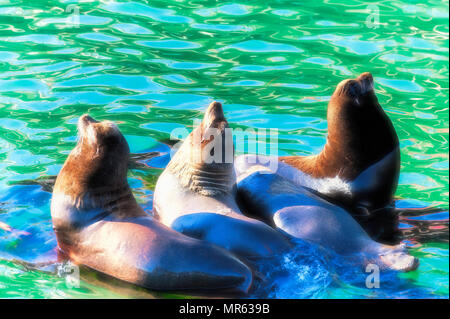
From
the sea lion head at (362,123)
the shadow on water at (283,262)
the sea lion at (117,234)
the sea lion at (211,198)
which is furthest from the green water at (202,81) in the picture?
the sea lion head at (362,123)

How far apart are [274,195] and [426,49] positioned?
5107 mm

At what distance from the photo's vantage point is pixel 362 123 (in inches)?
240

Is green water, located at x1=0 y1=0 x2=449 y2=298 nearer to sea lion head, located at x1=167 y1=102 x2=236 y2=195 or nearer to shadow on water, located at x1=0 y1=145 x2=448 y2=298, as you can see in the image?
shadow on water, located at x1=0 y1=145 x2=448 y2=298

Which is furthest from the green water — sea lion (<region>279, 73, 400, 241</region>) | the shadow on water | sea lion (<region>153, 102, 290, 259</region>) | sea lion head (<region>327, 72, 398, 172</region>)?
sea lion head (<region>327, 72, 398, 172</region>)

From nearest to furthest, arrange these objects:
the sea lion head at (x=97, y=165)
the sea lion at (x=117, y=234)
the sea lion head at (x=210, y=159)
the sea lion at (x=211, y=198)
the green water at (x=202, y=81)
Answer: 1. the sea lion at (x=117, y=234)
2. the sea lion at (x=211, y=198)
3. the sea lion head at (x=97, y=165)
4. the sea lion head at (x=210, y=159)
5. the green water at (x=202, y=81)

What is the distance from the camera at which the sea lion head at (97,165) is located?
5355 millimetres

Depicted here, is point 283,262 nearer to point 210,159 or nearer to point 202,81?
point 210,159

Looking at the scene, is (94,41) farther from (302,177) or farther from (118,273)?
(118,273)

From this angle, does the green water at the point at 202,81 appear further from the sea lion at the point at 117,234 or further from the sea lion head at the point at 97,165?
the sea lion head at the point at 97,165

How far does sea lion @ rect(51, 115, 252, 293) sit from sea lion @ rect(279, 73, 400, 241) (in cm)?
153

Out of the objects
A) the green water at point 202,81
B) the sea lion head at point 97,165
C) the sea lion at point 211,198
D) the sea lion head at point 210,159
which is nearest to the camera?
the sea lion at point 211,198

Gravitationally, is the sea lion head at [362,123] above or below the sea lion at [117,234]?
above

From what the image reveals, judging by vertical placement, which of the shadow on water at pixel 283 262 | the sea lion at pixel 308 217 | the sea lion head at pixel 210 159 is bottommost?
the shadow on water at pixel 283 262

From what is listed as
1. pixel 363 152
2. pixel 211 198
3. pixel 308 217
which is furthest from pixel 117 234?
pixel 363 152
